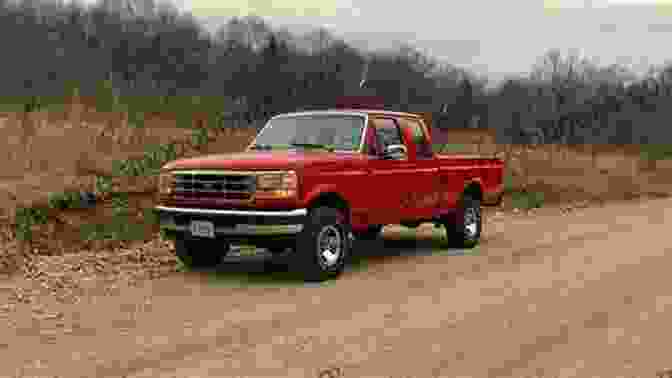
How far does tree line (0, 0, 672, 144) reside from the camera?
194ft

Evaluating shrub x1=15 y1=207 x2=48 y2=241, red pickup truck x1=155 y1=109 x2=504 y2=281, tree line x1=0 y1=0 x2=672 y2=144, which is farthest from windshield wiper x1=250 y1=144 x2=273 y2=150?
tree line x1=0 y1=0 x2=672 y2=144

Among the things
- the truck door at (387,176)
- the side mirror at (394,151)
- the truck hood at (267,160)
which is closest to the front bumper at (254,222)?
the truck hood at (267,160)

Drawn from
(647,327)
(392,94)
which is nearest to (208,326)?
(647,327)

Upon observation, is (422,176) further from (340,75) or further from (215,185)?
(340,75)

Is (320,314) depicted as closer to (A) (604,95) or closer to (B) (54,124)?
(B) (54,124)

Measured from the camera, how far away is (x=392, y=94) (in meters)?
78.7

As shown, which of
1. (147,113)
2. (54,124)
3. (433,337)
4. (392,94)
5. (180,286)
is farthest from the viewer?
(392,94)

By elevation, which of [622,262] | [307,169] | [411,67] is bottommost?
[622,262]

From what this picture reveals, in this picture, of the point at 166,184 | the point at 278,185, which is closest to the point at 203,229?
the point at 166,184

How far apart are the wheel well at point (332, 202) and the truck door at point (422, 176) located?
144cm

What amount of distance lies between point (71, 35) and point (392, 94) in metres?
32.0

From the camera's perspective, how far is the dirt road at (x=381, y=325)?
210 inches

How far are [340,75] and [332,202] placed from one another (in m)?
61.5

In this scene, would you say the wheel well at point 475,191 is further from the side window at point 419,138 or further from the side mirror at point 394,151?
the side mirror at point 394,151
